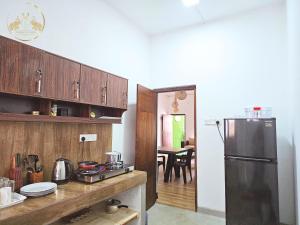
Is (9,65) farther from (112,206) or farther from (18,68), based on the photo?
(112,206)

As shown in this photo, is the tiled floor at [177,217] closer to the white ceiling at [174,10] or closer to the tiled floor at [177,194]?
the tiled floor at [177,194]

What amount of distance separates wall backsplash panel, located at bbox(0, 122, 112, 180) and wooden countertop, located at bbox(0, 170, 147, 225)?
0.38 meters

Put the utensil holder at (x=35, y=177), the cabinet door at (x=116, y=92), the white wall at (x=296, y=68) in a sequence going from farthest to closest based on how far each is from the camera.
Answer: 1. the cabinet door at (x=116, y=92)
2. the utensil holder at (x=35, y=177)
3. the white wall at (x=296, y=68)

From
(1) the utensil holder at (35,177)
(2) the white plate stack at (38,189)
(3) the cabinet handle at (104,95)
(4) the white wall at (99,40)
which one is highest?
(4) the white wall at (99,40)

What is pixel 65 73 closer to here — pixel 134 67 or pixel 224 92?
pixel 134 67

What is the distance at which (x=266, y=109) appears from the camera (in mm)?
2848

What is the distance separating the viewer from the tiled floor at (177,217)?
2881 millimetres

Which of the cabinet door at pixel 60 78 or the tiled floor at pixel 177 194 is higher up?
the cabinet door at pixel 60 78

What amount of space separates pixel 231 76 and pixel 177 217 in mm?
2379

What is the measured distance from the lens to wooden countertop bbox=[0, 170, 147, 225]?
1292 millimetres

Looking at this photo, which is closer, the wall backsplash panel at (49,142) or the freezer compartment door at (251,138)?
the wall backsplash panel at (49,142)

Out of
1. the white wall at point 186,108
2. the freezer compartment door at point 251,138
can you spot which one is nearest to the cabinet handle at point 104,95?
the freezer compartment door at point 251,138

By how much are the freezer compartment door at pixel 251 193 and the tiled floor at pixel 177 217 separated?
18.7 inches

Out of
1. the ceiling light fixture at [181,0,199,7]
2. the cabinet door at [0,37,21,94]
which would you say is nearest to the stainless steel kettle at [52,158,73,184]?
the cabinet door at [0,37,21,94]
